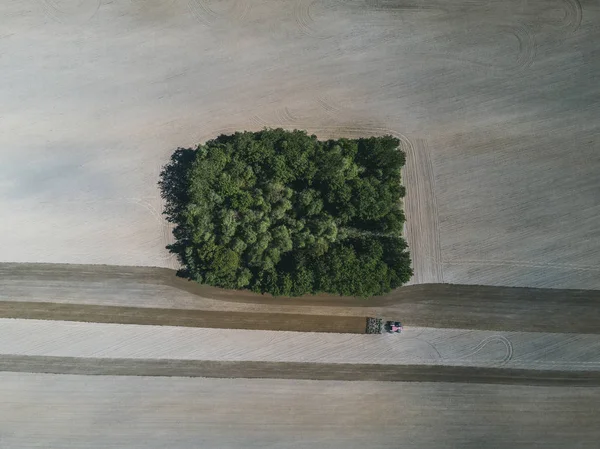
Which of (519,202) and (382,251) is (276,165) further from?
(519,202)

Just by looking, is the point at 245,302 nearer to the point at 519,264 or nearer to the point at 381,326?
the point at 381,326

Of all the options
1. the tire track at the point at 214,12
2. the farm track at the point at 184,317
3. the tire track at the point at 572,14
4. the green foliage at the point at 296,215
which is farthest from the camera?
the tire track at the point at 572,14

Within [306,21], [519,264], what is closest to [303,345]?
[519,264]

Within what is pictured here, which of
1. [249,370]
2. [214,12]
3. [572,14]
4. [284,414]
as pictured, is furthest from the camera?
[572,14]

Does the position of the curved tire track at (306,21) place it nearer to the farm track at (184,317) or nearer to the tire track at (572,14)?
the tire track at (572,14)

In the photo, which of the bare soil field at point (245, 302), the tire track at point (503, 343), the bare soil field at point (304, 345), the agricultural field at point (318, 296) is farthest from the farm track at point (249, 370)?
the bare soil field at point (245, 302)

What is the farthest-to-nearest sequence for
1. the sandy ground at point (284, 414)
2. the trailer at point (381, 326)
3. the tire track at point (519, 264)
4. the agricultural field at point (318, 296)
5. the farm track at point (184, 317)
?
1. the tire track at point (519, 264)
2. the farm track at point (184, 317)
3. the trailer at point (381, 326)
4. the agricultural field at point (318, 296)
5. the sandy ground at point (284, 414)
